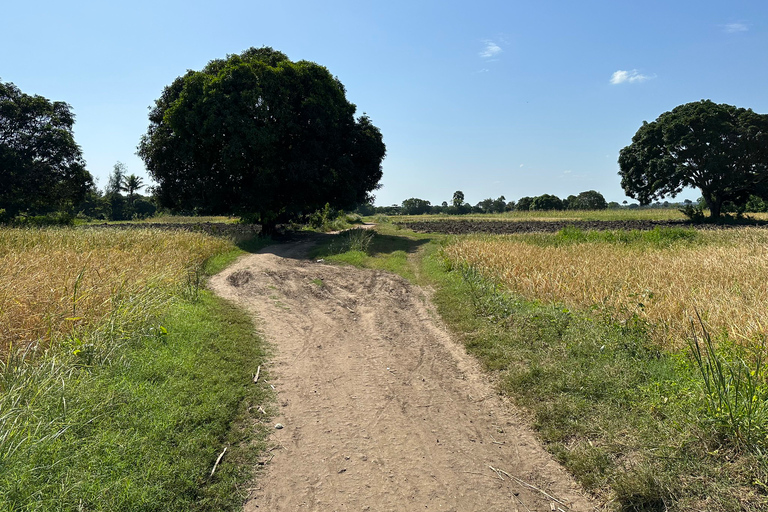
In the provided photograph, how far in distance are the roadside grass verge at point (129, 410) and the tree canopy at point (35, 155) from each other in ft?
87.1

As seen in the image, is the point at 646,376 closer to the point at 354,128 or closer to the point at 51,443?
the point at 51,443

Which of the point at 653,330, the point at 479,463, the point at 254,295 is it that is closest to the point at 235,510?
the point at 479,463

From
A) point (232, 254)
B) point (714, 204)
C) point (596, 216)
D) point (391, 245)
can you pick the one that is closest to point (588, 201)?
point (596, 216)

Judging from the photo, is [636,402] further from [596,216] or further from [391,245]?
[596,216]

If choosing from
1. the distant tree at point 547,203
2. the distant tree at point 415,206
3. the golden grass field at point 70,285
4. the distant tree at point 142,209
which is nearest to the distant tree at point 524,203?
the distant tree at point 547,203

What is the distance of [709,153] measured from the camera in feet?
107

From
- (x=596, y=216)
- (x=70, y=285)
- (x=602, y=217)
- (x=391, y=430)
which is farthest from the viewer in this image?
(x=596, y=216)

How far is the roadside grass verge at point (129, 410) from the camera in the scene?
120 inches

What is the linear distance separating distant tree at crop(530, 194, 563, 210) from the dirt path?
2671 inches

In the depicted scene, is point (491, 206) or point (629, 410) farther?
point (491, 206)

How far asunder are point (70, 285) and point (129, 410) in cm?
397

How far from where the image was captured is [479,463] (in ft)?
12.4

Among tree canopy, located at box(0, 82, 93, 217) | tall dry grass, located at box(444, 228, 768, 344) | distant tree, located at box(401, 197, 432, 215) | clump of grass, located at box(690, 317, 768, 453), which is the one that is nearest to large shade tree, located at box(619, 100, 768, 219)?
tall dry grass, located at box(444, 228, 768, 344)

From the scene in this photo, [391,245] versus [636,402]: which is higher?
[391,245]
